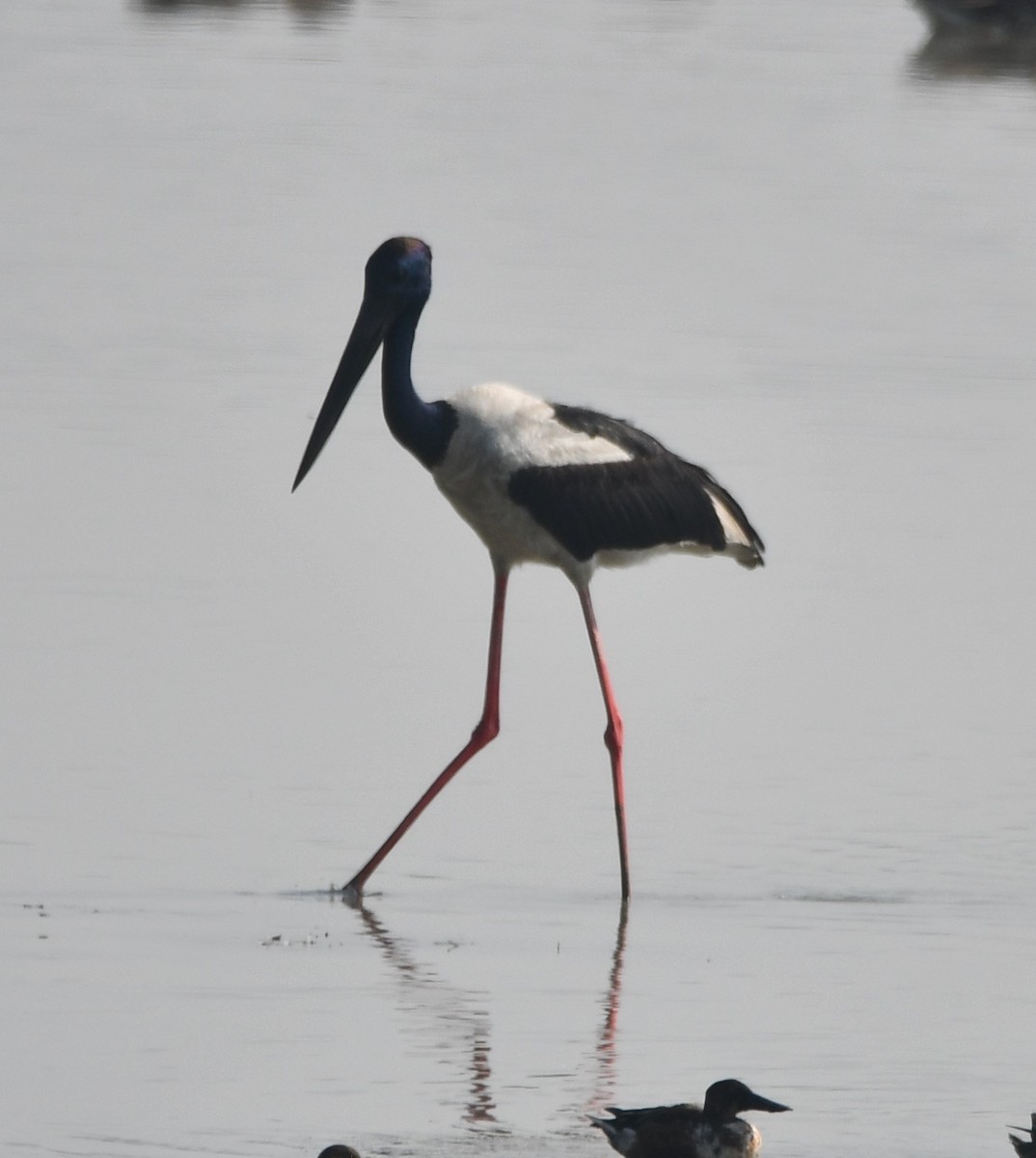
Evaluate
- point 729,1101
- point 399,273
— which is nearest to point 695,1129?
point 729,1101

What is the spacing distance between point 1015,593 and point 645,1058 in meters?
4.94

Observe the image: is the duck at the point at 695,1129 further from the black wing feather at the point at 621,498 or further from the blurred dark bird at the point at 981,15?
the blurred dark bird at the point at 981,15

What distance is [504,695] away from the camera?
9.85 metres

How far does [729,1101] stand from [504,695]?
4.30m

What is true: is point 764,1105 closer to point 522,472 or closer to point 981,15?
point 522,472

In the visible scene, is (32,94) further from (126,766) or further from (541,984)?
(541,984)

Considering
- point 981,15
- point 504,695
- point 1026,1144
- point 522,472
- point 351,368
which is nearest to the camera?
point 1026,1144

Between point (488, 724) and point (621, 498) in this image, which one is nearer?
point (488, 724)

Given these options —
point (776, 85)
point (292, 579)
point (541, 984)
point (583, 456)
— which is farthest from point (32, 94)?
point (541, 984)

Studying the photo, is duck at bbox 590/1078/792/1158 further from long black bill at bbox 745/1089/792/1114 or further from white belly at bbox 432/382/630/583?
white belly at bbox 432/382/630/583

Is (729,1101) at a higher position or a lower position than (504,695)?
higher

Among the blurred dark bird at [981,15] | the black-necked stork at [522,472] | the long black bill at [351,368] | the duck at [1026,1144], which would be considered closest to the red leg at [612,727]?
the black-necked stork at [522,472]

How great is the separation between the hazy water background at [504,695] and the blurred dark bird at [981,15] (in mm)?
16971

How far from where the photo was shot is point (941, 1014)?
275 inches
